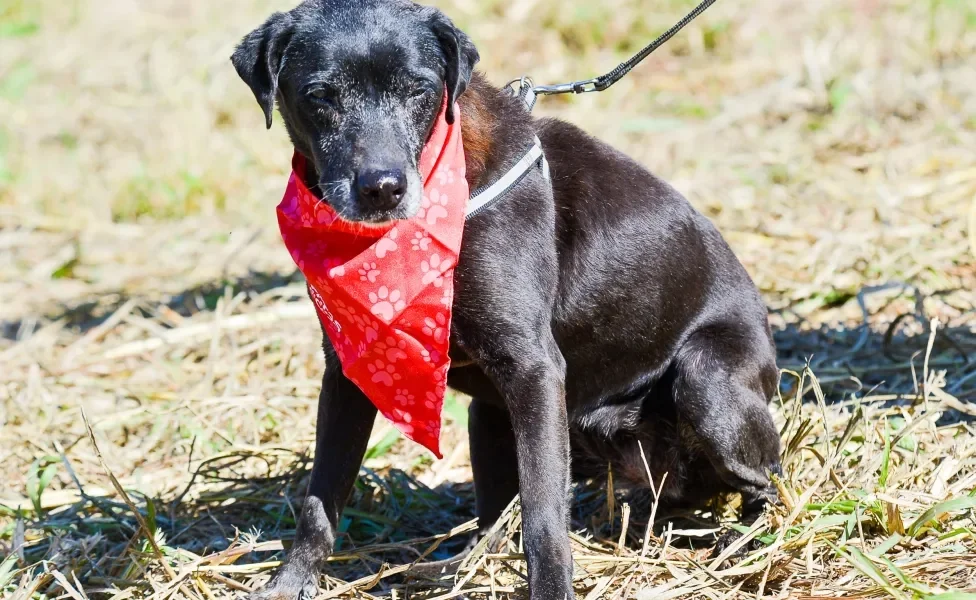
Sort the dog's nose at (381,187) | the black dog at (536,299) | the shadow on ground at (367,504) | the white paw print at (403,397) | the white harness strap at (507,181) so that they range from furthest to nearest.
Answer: the shadow on ground at (367,504) < the white paw print at (403,397) < the white harness strap at (507,181) < the black dog at (536,299) < the dog's nose at (381,187)

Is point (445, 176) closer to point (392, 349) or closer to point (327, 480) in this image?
point (392, 349)

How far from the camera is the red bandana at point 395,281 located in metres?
2.79

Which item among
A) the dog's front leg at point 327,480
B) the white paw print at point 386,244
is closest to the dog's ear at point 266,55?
the white paw print at point 386,244

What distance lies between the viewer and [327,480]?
3.12 m

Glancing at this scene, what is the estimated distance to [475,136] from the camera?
9.79 ft

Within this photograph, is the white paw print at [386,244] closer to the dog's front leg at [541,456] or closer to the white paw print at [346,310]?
the white paw print at [346,310]

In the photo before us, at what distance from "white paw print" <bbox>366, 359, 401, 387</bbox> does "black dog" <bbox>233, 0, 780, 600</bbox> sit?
198 mm

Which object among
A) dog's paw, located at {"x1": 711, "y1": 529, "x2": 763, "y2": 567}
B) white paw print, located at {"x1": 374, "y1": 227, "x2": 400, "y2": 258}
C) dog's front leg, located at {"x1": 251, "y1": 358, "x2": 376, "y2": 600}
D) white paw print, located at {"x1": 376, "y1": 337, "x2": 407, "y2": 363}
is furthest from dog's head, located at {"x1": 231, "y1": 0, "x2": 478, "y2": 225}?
dog's paw, located at {"x1": 711, "y1": 529, "x2": 763, "y2": 567}

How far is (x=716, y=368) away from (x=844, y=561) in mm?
681

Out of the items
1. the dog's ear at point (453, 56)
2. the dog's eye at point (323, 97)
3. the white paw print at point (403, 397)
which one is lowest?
the white paw print at point (403, 397)

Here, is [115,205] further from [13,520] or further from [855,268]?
[855,268]

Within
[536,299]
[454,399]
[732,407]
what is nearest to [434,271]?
[536,299]

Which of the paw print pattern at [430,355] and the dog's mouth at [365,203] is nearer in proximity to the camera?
the dog's mouth at [365,203]

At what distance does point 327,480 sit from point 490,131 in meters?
1.16
